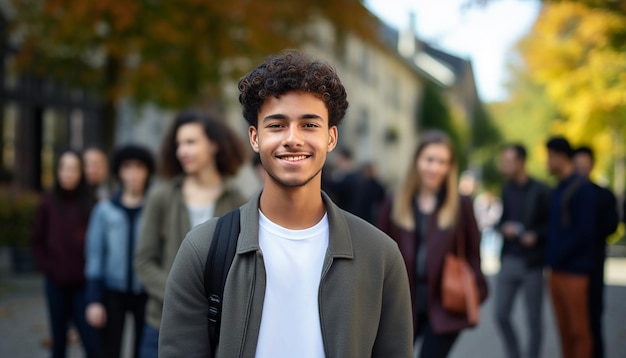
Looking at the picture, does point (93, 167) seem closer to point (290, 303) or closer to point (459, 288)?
point (459, 288)

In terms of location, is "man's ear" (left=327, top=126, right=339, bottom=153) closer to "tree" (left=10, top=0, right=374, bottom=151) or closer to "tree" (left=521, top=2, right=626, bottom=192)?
"tree" (left=10, top=0, right=374, bottom=151)

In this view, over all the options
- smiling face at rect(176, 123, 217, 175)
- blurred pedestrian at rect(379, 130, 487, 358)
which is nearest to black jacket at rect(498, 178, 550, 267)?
blurred pedestrian at rect(379, 130, 487, 358)

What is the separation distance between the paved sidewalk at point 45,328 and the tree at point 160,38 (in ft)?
11.8

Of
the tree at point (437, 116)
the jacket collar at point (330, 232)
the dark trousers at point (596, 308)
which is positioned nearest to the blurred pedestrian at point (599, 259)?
the dark trousers at point (596, 308)

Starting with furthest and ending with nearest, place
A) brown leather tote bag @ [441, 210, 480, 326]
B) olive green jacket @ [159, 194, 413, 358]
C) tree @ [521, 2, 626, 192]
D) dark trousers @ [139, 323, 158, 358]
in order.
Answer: tree @ [521, 2, 626, 192] → brown leather tote bag @ [441, 210, 480, 326] → dark trousers @ [139, 323, 158, 358] → olive green jacket @ [159, 194, 413, 358]

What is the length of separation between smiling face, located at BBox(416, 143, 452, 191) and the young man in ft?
8.69

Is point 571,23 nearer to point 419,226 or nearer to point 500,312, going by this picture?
point 500,312

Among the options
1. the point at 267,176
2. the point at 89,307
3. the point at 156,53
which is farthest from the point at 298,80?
the point at 156,53

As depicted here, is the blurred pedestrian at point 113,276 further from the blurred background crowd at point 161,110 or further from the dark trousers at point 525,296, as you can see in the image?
the dark trousers at point 525,296

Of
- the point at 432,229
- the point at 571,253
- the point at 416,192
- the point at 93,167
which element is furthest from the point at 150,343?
the point at 571,253

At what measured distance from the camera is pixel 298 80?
7.28 feet

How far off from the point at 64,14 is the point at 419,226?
817cm

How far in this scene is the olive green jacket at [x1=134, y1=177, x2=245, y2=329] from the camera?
4207mm

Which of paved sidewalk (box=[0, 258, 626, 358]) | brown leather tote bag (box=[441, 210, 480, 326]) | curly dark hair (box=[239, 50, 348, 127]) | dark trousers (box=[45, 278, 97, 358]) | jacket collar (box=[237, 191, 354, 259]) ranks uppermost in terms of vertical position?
curly dark hair (box=[239, 50, 348, 127])
